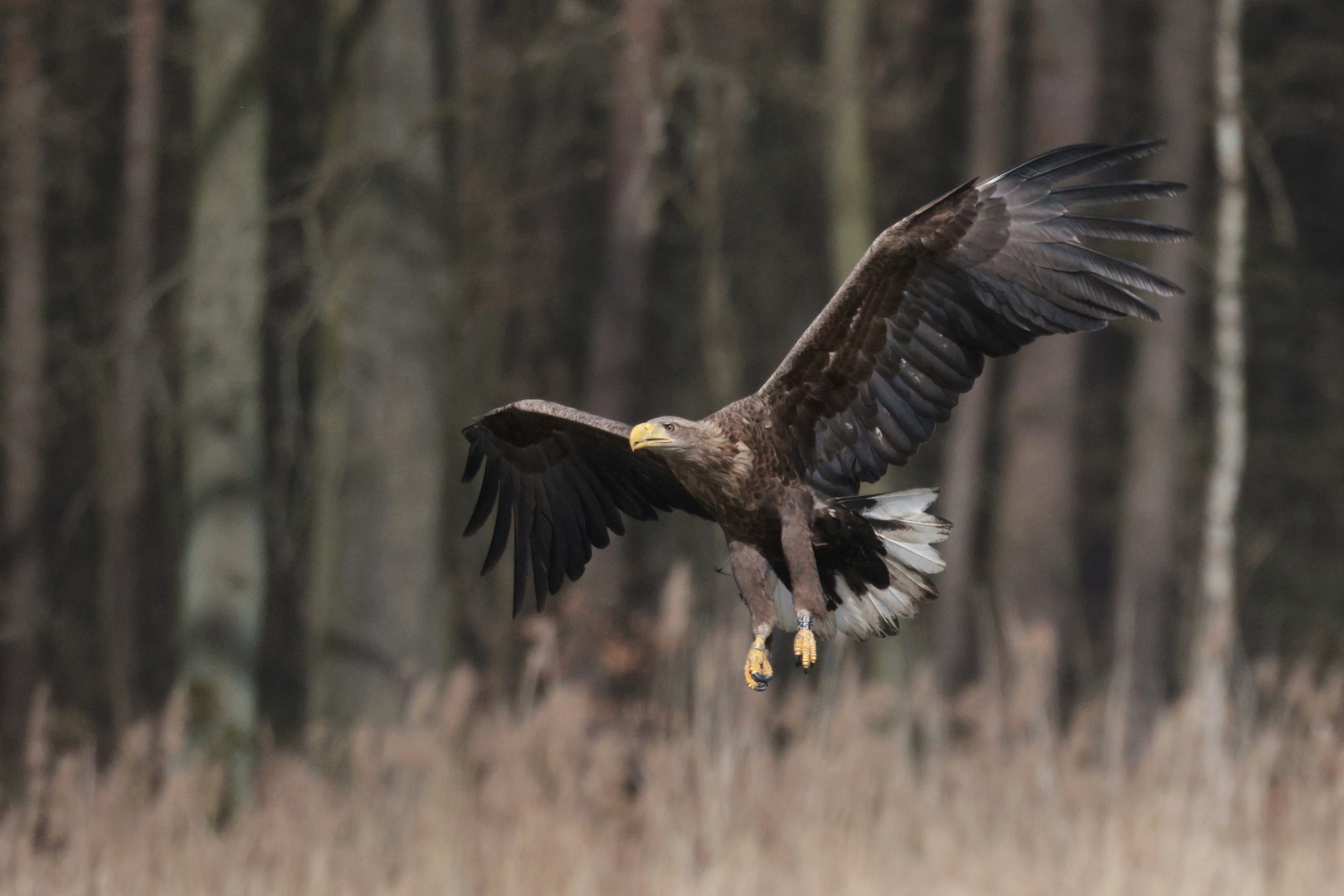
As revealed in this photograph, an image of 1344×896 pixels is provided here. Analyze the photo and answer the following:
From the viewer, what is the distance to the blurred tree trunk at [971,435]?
44.0ft

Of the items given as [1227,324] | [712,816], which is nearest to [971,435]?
[1227,324]

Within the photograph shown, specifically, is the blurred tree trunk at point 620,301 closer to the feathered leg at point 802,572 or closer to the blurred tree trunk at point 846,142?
the blurred tree trunk at point 846,142

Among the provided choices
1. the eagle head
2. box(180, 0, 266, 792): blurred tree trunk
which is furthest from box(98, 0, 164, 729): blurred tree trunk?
the eagle head

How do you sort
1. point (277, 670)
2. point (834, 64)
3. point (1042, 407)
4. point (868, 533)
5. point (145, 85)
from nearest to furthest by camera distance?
point (868, 533)
point (834, 64)
point (1042, 407)
point (145, 85)
point (277, 670)

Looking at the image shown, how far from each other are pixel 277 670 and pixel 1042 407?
11243mm

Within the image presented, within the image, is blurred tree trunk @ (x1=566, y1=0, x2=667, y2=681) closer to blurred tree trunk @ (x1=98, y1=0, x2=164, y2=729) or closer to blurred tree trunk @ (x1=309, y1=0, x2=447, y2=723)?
blurred tree trunk @ (x1=309, y1=0, x2=447, y2=723)

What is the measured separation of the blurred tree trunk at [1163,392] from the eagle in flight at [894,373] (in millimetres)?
9262

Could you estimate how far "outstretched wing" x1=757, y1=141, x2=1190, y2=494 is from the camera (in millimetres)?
3777

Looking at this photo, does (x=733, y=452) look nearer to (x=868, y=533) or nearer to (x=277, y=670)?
(x=868, y=533)

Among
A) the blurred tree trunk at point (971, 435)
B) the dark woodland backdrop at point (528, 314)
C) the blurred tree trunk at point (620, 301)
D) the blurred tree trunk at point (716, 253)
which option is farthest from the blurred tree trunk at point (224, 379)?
the blurred tree trunk at point (971, 435)

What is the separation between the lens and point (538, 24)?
51.5ft

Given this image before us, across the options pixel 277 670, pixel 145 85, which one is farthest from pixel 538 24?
pixel 277 670

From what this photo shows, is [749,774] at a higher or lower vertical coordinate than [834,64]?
lower

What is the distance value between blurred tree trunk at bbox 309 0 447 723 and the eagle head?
5.02 metres
